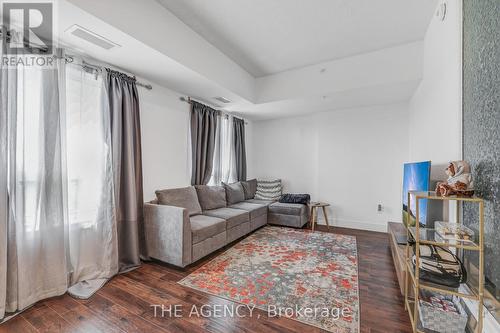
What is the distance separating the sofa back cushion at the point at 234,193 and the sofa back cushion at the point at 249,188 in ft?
0.42

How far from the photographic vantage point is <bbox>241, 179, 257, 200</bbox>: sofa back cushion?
4566mm

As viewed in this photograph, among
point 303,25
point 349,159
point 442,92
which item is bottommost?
point 349,159

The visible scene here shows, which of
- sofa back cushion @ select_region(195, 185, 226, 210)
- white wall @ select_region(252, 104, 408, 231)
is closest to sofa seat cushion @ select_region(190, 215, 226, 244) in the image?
sofa back cushion @ select_region(195, 185, 226, 210)

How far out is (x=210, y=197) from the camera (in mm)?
3592

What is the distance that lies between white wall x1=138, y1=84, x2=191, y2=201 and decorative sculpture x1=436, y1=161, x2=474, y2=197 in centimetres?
307

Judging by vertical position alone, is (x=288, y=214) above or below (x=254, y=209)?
below

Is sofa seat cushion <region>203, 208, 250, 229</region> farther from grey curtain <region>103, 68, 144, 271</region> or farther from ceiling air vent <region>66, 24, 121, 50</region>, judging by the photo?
ceiling air vent <region>66, 24, 121, 50</region>

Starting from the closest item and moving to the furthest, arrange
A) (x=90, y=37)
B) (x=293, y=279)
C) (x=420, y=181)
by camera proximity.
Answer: (x=90, y=37)
(x=420, y=181)
(x=293, y=279)

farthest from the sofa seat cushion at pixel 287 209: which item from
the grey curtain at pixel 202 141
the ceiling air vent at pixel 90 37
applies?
the ceiling air vent at pixel 90 37

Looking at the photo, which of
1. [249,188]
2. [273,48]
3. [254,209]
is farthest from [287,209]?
[273,48]

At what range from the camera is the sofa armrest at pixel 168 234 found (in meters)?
2.37

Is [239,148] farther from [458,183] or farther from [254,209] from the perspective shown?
[458,183]

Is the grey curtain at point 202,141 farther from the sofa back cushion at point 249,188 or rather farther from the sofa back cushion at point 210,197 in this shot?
the sofa back cushion at point 249,188

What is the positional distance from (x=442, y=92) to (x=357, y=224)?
2798 millimetres
